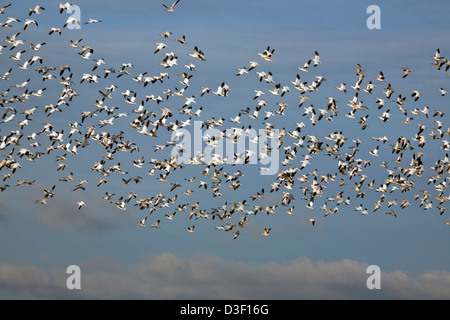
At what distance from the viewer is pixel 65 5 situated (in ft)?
225

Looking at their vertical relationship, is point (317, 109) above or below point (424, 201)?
above

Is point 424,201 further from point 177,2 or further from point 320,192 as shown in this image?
point 177,2

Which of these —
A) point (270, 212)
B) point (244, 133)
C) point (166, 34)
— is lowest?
point (270, 212)
